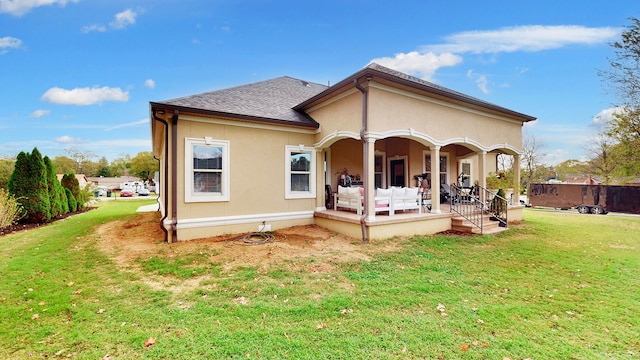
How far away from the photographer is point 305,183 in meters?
9.21

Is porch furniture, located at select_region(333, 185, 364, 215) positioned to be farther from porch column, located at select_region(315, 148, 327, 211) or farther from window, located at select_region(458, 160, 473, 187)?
window, located at select_region(458, 160, 473, 187)

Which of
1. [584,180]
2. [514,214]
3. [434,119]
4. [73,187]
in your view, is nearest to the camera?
[434,119]

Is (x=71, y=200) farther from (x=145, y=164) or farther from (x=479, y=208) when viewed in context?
(x=145, y=164)

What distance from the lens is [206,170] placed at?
7.53 m

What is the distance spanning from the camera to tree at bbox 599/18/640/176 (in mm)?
13039

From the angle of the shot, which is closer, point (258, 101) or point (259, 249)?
point (259, 249)

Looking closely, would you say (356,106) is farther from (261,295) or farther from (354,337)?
(354,337)

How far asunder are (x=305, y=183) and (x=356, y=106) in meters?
3.06

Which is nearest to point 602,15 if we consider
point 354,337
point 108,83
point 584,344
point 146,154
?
point 584,344

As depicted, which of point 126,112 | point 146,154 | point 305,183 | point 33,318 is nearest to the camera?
point 33,318

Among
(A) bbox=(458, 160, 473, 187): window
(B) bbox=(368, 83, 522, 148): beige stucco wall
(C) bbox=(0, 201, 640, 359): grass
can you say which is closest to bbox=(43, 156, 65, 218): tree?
(C) bbox=(0, 201, 640, 359): grass

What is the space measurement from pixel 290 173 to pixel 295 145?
3.06ft

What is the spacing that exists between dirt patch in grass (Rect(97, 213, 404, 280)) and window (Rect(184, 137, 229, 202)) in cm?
121

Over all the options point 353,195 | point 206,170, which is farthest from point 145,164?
point 353,195
